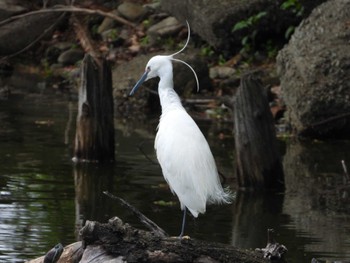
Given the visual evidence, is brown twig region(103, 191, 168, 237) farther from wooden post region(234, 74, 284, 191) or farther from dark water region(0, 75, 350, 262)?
wooden post region(234, 74, 284, 191)

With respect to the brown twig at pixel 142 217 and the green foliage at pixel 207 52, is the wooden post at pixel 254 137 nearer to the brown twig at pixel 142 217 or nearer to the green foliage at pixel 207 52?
the brown twig at pixel 142 217

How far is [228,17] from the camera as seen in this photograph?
1939cm

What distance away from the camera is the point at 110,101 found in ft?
40.0

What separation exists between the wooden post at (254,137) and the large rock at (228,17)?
341 inches

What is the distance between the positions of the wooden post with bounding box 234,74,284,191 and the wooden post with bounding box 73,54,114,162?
1970 mm

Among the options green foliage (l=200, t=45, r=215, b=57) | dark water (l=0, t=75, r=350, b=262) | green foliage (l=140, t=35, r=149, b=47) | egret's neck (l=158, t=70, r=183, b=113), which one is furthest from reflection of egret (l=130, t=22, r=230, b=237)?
green foliage (l=140, t=35, r=149, b=47)

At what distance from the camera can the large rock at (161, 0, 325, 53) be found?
63.4 feet

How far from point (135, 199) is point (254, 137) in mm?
1471

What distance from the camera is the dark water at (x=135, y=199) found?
8.90 m

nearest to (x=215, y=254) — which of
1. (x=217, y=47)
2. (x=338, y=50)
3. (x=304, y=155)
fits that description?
(x=304, y=155)

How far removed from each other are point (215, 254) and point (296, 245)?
109 inches

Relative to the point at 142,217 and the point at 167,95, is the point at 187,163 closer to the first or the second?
the point at 167,95

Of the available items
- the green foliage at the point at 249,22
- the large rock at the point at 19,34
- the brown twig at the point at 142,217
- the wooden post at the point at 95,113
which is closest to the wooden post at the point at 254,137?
the wooden post at the point at 95,113

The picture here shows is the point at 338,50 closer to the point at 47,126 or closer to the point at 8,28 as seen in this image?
the point at 47,126
